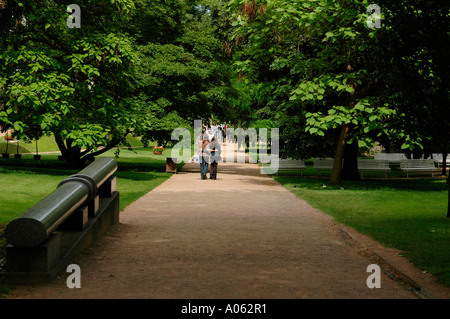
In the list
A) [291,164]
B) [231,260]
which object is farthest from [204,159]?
→ [231,260]

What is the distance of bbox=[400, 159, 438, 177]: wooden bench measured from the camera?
81.7 feet

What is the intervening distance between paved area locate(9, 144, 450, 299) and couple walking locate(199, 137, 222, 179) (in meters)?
9.51

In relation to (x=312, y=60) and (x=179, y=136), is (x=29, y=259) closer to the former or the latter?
(x=312, y=60)

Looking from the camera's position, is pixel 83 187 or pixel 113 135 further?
pixel 113 135

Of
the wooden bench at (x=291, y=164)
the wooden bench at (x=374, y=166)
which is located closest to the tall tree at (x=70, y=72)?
the wooden bench at (x=291, y=164)

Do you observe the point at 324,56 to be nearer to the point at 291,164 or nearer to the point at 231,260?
the point at 291,164

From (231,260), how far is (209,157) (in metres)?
15.1

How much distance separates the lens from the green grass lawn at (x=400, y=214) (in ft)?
25.2

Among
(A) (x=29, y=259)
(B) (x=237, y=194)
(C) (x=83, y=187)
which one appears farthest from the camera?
(B) (x=237, y=194)

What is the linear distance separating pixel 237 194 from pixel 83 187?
9290 mm

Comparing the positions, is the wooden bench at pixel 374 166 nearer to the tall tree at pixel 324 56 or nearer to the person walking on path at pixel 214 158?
the tall tree at pixel 324 56
